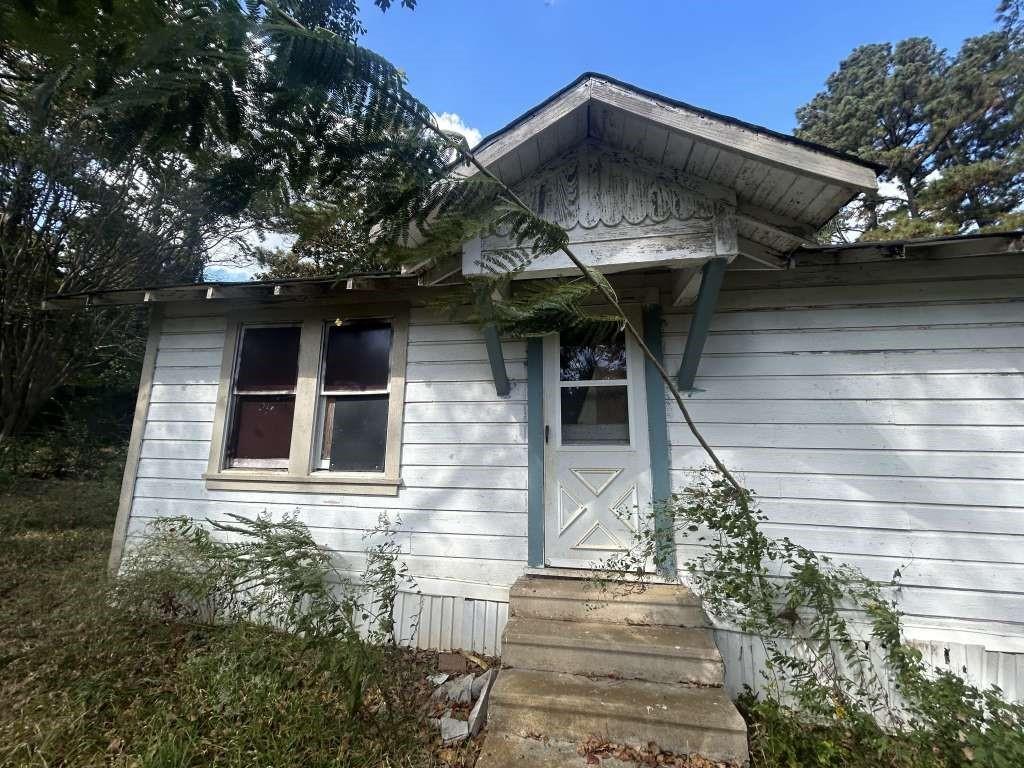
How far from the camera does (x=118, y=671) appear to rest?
2820 millimetres

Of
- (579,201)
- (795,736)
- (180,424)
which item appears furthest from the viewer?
(180,424)

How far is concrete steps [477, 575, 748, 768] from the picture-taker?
1.93m

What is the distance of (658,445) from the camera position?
10.8 feet

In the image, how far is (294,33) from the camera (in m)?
1.45

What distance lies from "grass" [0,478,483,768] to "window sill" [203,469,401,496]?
42.5 inches

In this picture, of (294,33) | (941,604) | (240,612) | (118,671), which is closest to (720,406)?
(941,604)

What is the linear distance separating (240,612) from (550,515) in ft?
8.66

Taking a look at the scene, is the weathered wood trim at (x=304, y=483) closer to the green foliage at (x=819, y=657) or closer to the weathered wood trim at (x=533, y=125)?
the green foliage at (x=819, y=657)

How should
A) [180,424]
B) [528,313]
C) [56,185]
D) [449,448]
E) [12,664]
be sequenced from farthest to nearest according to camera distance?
[56,185] < [180,424] < [449,448] < [12,664] < [528,313]

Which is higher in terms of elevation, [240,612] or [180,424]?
[180,424]

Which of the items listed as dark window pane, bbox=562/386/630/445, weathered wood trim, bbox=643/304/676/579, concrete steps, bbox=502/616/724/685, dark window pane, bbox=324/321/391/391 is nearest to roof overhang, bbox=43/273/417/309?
dark window pane, bbox=324/321/391/391

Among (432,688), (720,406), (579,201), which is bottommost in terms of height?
(432,688)

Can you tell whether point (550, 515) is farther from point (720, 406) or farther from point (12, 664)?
point (12, 664)

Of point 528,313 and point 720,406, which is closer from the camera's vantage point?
point 528,313
